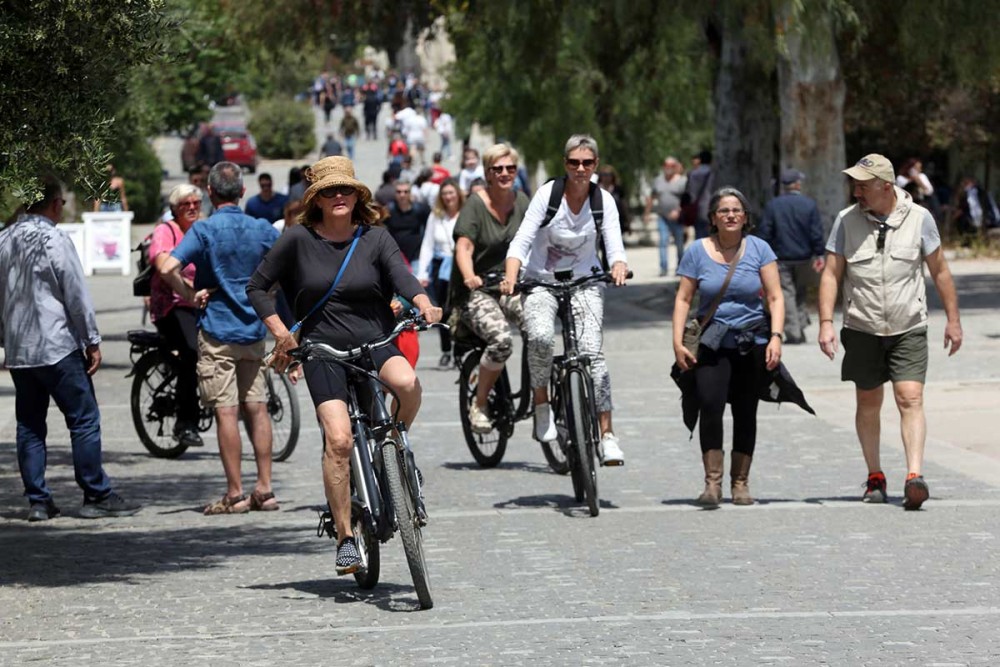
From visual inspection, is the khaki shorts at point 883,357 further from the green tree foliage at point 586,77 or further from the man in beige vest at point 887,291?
→ the green tree foliage at point 586,77

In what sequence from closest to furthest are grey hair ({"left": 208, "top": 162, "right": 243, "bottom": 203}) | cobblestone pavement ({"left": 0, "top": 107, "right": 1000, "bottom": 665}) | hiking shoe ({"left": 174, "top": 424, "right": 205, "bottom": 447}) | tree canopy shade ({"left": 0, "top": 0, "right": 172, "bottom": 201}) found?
cobblestone pavement ({"left": 0, "top": 107, "right": 1000, "bottom": 665}) → tree canopy shade ({"left": 0, "top": 0, "right": 172, "bottom": 201}) → grey hair ({"left": 208, "top": 162, "right": 243, "bottom": 203}) → hiking shoe ({"left": 174, "top": 424, "right": 205, "bottom": 447})

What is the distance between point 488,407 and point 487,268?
0.83 m

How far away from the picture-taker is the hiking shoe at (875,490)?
10609 mm

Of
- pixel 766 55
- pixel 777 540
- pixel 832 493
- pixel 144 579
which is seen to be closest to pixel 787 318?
pixel 766 55

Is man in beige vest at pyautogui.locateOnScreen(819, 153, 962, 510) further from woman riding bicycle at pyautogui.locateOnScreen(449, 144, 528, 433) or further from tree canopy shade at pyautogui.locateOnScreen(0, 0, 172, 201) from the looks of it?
tree canopy shade at pyautogui.locateOnScreen(0, 0, 172, 201)

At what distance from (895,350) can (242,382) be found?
3386 millimetres

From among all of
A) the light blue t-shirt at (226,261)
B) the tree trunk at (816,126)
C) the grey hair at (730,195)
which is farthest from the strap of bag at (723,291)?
the tree trunk at (816,126)

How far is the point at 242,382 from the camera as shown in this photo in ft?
35.9

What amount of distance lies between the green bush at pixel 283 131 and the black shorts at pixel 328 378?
59.4 meters

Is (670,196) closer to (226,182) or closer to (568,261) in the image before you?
(568,261)

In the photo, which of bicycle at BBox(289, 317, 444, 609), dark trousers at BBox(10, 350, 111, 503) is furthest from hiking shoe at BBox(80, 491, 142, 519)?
bicycle at BBox(289, 317, 444, 609)

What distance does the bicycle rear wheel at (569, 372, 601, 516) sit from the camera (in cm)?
1030

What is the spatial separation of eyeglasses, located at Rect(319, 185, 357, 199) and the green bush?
5929 centimetres

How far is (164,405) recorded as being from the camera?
13.2 metres
